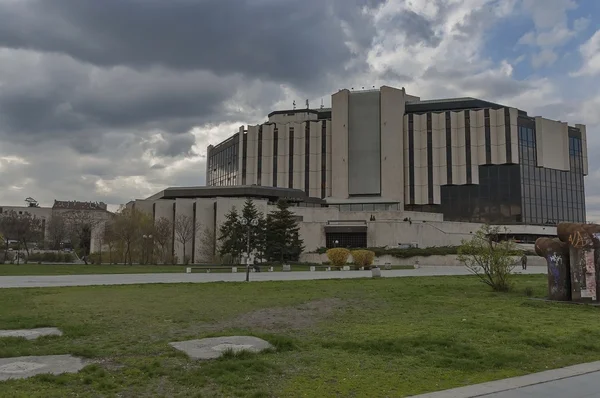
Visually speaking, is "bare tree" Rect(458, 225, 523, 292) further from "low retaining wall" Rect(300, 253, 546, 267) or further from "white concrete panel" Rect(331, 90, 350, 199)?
"white concrete panel" Rect(331, 90, 350, 199)

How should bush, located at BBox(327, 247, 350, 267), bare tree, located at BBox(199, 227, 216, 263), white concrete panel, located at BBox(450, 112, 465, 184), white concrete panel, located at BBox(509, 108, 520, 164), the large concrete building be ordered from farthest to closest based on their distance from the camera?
white concrete panel, located at BBox(450, 112, 465, 184)
white concrete panel, located at BBox(509, 108, 520, 164)
the large concrete building
bare tree, located at BBox(199, 227, 216, 263)
bush, located at BBox(327, 247, 350, 267)

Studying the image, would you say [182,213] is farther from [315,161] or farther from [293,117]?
[293,117]

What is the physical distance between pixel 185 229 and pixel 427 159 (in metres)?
44.3

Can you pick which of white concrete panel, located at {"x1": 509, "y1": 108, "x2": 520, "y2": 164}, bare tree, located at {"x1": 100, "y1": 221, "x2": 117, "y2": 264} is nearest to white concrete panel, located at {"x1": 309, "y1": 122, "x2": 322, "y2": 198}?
white concrete panel, located at {"x1": 509, "y1": 108, "x2": 520, "y2": 164}

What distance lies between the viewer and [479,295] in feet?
62.5

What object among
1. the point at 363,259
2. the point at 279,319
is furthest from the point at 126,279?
the point at 363,259

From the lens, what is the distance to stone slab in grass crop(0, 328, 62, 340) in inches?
383

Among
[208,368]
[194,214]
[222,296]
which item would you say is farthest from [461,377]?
[194,214]

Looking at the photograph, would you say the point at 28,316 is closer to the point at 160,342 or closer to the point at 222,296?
the point at 160,342

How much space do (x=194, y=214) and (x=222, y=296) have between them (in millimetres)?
54642

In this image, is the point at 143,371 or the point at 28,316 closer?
the point at 143,371

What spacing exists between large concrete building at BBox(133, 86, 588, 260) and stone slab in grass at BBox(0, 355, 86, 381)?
6506 cm

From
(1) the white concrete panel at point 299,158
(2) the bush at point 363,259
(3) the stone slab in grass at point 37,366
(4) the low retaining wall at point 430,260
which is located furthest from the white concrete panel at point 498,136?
(3) the stone slab in grass at point 37,366

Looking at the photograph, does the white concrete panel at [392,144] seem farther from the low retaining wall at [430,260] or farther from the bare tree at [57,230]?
the bare tree at [57,230]
